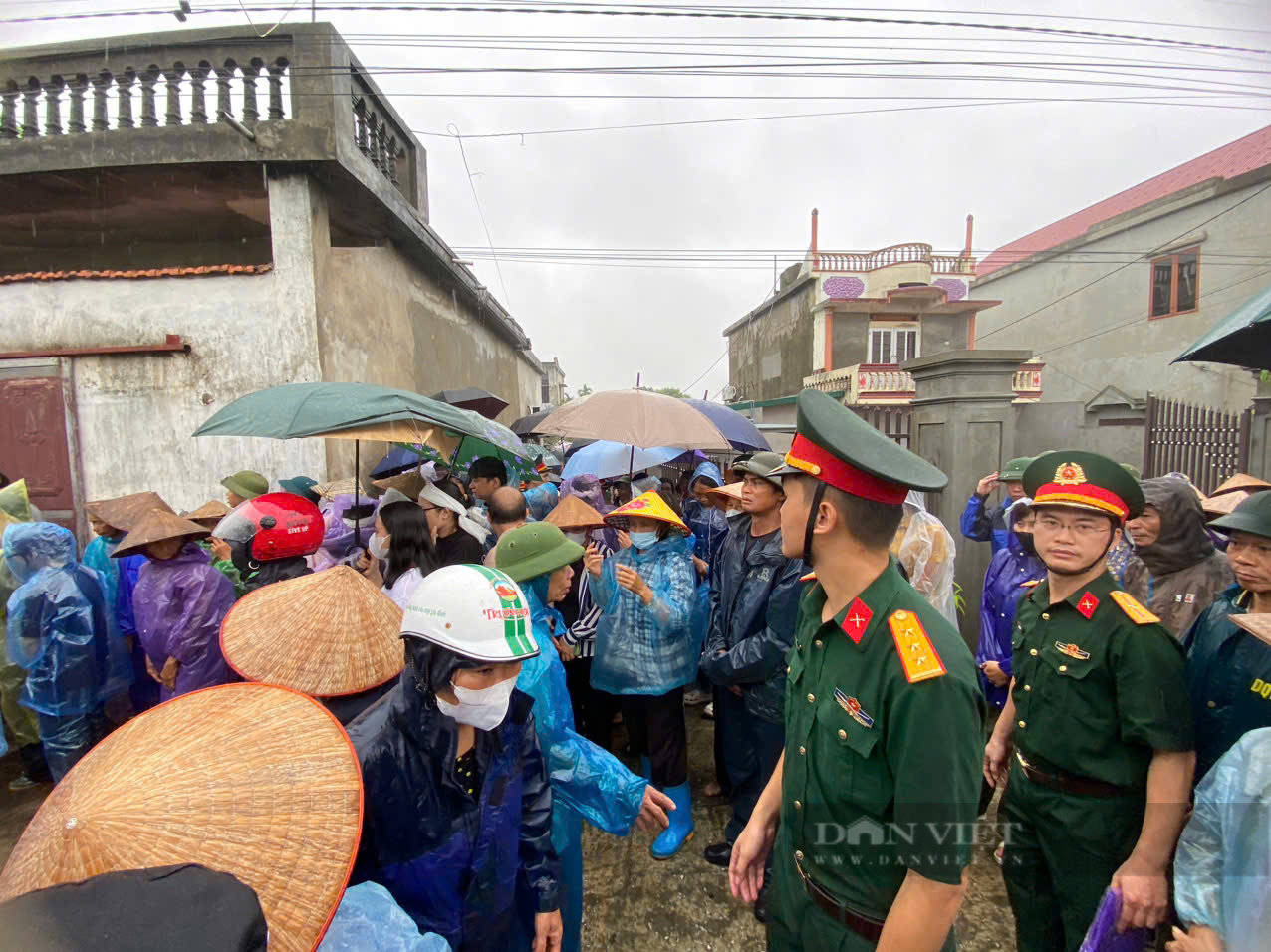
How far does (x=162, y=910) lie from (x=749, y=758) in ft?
9.90

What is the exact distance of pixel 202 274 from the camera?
6.36 m

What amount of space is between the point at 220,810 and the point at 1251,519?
2984 millimetres

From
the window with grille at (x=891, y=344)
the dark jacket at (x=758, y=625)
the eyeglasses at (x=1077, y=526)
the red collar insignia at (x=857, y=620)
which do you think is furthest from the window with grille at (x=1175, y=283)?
the red collar insignia at (x=857, y=620)

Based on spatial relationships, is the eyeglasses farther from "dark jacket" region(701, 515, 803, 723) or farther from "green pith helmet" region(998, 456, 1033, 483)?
"green pith helmet" region(998, 456, 1033, 483)

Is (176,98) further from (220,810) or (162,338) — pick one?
(220,810)

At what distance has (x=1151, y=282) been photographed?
1753 cm

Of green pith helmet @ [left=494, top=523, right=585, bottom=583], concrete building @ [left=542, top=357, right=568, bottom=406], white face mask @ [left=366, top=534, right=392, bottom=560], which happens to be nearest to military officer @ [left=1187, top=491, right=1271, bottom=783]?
green pith helmet @ [left=494, top=523, right=585, bottom=583]

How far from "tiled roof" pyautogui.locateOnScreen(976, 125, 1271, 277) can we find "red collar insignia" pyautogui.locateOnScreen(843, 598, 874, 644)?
21.9m

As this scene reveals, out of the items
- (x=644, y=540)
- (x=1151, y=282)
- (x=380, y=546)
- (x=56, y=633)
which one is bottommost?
(x=56, y=633)

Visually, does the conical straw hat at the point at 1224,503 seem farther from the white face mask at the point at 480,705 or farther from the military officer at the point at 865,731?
the white face mask at the point at 480,705

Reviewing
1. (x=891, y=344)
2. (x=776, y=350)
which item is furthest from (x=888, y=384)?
(x=776, y=350)

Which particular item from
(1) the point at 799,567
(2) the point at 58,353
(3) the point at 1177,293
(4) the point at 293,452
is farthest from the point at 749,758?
(3) the point at 1177,293

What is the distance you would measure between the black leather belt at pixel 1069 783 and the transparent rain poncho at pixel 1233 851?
1.40 feet

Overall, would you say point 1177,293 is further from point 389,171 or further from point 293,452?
point 293,452
